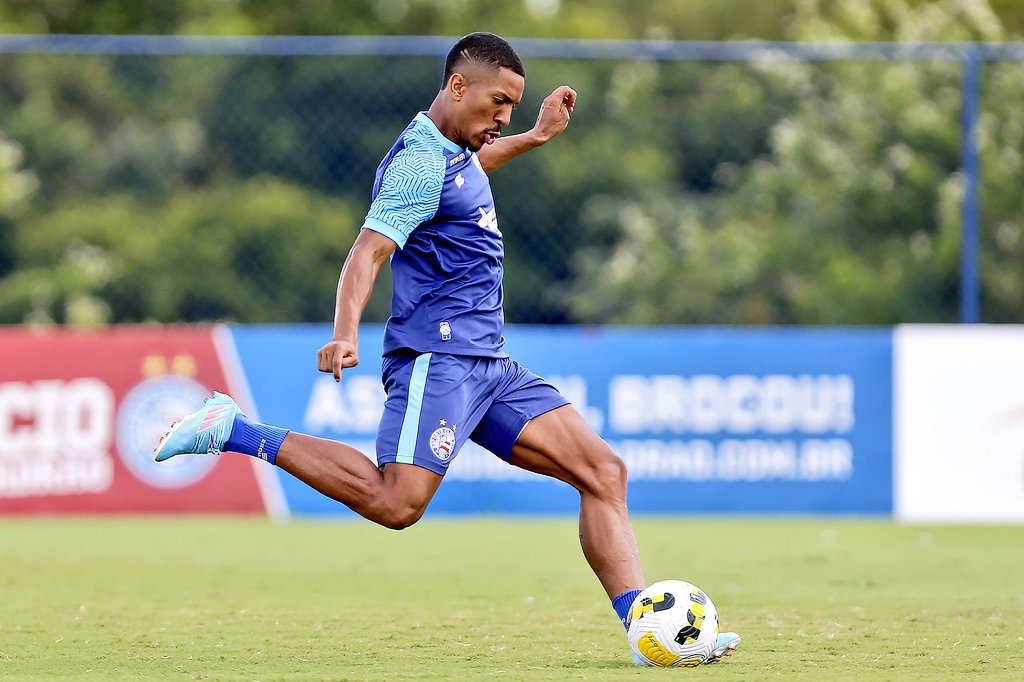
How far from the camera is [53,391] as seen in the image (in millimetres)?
11508

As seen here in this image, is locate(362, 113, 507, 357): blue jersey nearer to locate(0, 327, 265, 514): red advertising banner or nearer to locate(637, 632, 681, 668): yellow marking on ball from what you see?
locate(637, 632, 681, 668): yellow marking on ball

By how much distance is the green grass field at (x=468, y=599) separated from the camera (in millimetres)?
5402

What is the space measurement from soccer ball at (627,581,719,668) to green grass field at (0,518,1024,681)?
0.09m

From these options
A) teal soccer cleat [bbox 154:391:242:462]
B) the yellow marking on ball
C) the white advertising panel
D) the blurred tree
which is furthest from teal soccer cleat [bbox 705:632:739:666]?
the blurred tree

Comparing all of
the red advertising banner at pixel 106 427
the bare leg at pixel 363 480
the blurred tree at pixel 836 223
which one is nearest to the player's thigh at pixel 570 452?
the bare leg at pixel 363 480

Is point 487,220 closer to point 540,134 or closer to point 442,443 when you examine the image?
point 442,443

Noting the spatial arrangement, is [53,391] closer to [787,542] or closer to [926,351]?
[787,542]

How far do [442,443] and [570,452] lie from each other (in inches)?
18.4

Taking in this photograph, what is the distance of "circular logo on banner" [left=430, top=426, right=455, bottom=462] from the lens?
221 inches

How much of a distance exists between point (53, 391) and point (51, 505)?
0.83 meters

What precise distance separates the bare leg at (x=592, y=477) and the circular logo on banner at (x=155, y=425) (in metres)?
6.18

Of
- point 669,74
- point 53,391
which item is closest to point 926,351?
point 669,74

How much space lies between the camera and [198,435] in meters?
5.57

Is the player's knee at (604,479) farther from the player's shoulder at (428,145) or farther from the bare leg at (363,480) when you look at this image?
the player's shoulder at (428,145)
